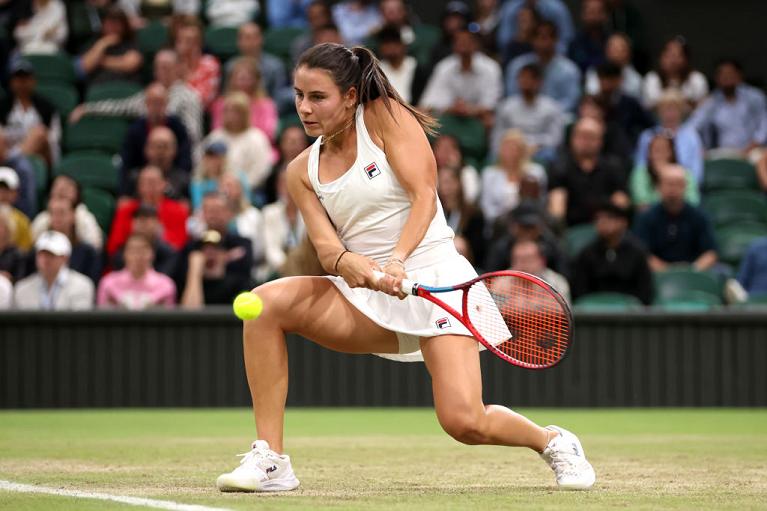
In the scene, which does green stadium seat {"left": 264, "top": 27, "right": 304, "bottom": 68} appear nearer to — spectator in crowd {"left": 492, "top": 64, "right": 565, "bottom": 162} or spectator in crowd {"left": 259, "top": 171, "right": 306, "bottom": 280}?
spectator in crowd {"left": 492, "top": 64, "right": 565, "bottom": 162}

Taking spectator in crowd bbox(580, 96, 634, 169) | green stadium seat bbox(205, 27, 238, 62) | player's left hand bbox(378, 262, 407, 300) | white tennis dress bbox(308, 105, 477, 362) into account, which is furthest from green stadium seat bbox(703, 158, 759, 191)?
player's left hand bbox(378, 262, 407, 300)

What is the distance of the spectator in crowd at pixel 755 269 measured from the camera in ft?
36.7

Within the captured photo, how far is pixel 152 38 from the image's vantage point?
15.0m

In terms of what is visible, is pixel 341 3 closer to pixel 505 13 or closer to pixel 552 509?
pixel 505 13

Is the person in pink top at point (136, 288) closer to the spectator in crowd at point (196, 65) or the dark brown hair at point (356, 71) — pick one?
the spectator in crowd at point (196, 65)

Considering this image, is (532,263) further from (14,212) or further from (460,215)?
(14,212)

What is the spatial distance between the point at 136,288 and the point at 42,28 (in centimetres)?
518

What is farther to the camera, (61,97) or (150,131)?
(61,97)

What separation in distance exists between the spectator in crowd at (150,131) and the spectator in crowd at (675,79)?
4.71m

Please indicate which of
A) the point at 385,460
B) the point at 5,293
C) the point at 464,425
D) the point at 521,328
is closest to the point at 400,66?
the point at 5,293

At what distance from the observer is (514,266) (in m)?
10.6

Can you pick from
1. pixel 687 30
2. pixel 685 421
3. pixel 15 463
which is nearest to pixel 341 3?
pixel 687 30

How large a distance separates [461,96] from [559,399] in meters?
4.07

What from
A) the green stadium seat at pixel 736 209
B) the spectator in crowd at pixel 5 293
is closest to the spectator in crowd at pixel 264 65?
the spectator in crowd at pixel 5 293
